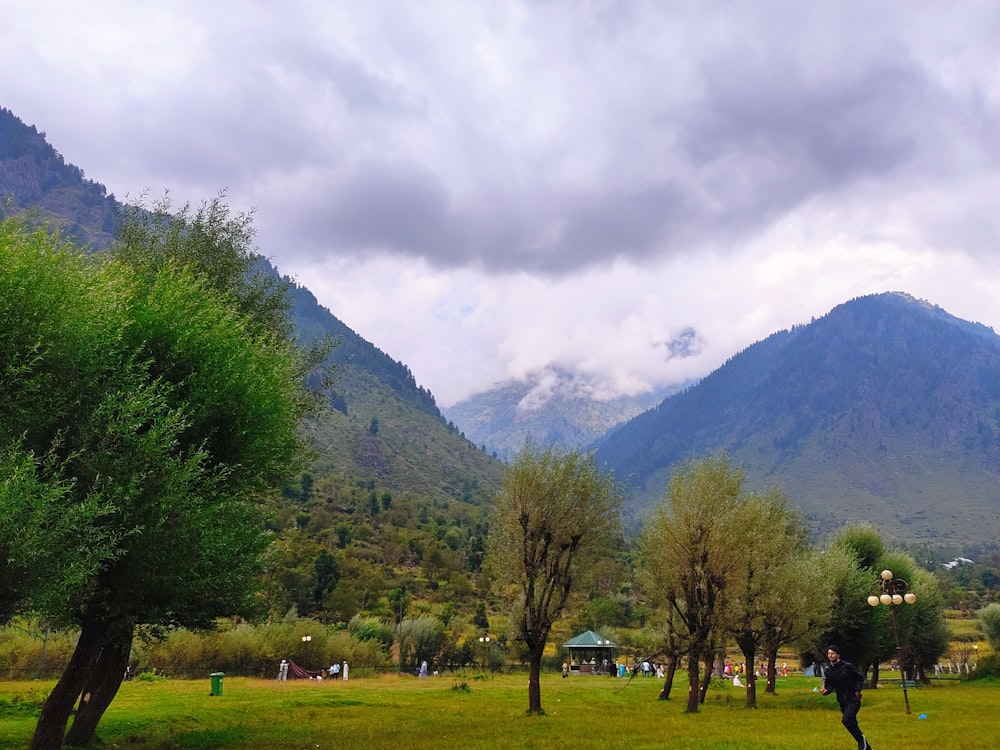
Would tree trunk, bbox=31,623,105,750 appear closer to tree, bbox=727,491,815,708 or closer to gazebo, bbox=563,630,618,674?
tree, bbox=727,491,815,708

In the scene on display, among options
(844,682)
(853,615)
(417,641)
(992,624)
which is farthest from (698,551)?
(992,624)

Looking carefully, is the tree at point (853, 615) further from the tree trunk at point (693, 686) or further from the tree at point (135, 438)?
the tree at point (135, 438)

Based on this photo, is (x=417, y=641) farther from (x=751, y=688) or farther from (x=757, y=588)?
(x=757, y=588)

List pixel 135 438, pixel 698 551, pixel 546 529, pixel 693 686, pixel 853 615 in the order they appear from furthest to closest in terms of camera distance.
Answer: pixel 853 615 < pixel 698 551 < pixel 693 686 < pixel 546 529 < pixel 135 438

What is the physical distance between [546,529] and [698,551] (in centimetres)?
887

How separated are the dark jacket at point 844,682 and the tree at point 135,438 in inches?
664

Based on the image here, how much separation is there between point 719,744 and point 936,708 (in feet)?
68.6

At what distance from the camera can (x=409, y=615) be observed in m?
101

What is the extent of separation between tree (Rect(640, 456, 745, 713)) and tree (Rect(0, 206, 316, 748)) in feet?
72.9

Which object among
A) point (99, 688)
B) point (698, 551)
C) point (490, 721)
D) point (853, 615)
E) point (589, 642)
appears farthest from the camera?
point (589, 642)

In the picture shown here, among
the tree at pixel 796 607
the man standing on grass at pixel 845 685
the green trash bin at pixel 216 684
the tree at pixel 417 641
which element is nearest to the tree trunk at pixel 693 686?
the tree at pixel 796 607

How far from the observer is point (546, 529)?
31125 millimetres

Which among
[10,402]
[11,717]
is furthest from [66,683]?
[11,717]

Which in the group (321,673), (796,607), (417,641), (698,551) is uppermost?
(698,551)
